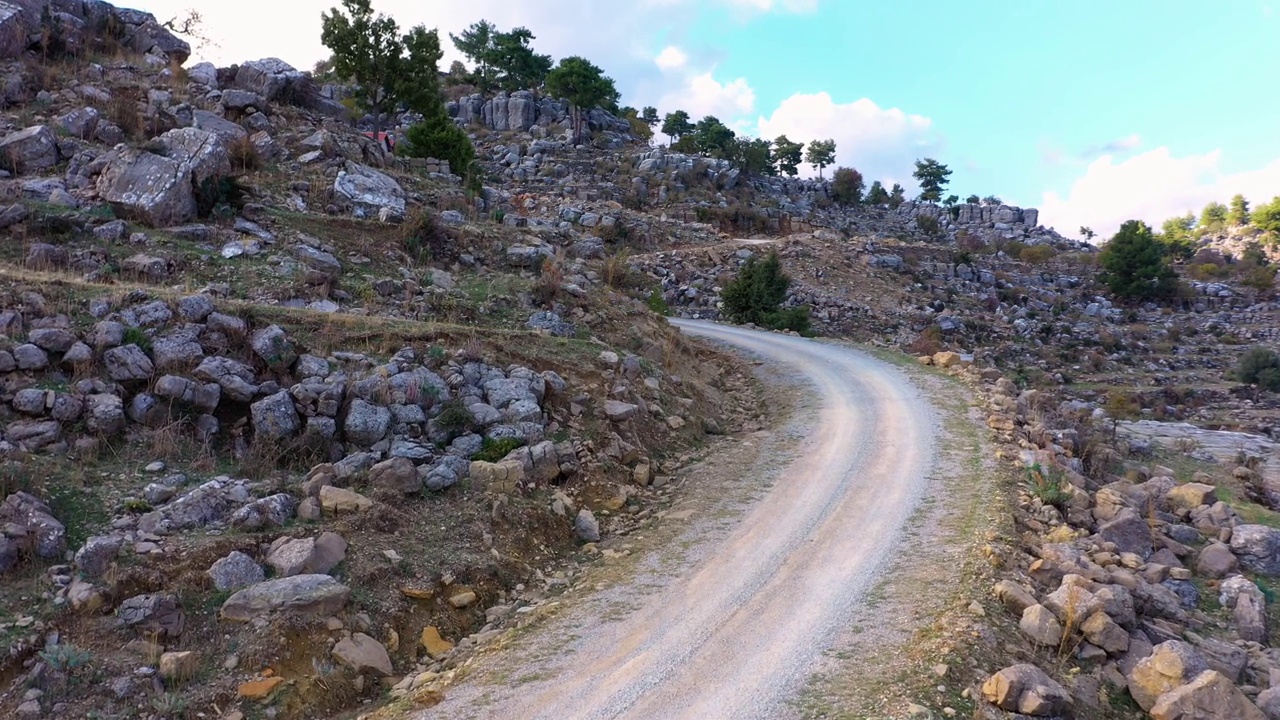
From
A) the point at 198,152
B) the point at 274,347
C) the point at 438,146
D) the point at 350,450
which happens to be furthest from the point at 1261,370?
the point at 198,152

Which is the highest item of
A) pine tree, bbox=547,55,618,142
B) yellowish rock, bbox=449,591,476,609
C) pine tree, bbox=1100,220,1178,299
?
pine tree, bbox=547,55,618,142

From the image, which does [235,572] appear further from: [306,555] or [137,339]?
[137,339]

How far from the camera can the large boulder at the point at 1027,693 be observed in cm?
620

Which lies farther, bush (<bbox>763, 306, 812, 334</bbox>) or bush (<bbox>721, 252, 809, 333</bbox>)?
bush (<bbox>721, 252, 809, 333</bbox>)

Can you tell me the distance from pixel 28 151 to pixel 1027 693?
22099 millimetres

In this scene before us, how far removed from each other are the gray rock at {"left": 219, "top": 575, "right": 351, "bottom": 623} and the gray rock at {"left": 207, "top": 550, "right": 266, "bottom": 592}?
0.16 m

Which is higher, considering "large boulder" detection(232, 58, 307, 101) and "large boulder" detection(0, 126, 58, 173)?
"large boulder" detection(232, 58, 307, 101)

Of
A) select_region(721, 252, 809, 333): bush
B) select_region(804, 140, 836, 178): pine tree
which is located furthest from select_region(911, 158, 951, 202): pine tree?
select_region(721, 252, 809, 333): bush

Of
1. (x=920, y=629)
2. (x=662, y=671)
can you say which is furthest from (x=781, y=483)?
(x=662, y=671)

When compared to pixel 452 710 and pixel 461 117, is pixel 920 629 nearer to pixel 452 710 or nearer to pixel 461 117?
pixel 452 710

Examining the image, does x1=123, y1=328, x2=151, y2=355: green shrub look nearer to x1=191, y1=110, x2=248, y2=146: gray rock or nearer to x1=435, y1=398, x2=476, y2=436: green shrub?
x1=435, y1=398, x2=476, y2=436: green shrub

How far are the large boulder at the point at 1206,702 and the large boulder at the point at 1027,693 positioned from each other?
90 centimetres

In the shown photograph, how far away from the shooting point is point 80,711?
6.02 metres

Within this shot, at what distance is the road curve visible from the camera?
6.52 meters
